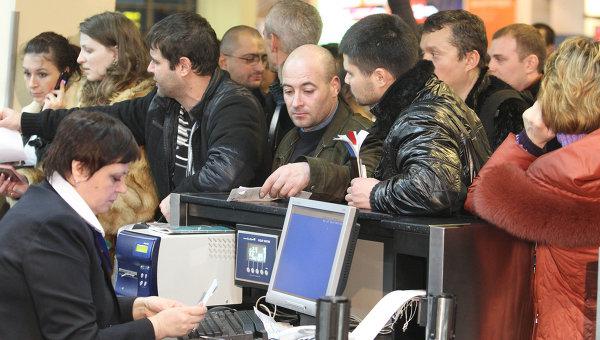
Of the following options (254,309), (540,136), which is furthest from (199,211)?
(540,136)

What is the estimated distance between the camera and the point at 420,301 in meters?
3.10

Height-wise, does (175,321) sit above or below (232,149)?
below

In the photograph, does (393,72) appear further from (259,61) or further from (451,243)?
(259,61)

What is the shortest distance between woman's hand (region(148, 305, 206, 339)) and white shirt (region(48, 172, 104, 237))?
1.09ft

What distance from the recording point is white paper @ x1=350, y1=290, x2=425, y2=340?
3.09m

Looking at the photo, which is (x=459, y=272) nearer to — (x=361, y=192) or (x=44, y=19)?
(x=361, y=192)

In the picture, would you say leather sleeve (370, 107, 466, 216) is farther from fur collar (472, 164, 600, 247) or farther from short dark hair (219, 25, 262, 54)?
short dark hair (219, 25, 262, 54)

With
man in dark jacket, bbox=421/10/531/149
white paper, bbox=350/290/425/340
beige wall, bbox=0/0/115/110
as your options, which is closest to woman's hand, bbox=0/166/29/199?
beige wall, bbox=0/0/115/110

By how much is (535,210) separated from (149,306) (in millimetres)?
1203

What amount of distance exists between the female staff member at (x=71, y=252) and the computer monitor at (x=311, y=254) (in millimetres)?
416

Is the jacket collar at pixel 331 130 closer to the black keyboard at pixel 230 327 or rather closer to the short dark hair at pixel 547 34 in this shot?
the black keyboard at pixel 230 327

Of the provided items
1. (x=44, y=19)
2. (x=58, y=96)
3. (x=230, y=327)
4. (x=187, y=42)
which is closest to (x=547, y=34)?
(x=44, y=19)

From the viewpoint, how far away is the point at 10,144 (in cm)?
550

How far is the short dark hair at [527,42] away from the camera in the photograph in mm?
5812
